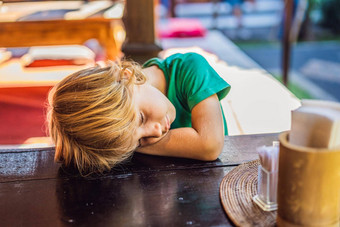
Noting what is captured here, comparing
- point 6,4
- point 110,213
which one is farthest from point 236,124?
point 6,4

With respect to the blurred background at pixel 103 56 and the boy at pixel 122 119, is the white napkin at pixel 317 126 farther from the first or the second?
the blurred background at pixel 103 56

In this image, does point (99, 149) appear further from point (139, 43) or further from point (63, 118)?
point (139, 43)

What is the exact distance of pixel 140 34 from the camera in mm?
3104

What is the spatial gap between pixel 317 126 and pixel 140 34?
8.37 feet

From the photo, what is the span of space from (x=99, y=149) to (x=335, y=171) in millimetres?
563

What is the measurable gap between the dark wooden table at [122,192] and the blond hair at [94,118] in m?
0.05

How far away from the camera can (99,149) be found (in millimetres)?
1027

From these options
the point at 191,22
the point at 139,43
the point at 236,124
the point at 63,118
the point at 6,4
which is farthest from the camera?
the point at 191,22

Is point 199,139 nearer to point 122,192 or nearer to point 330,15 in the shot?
point 122,192

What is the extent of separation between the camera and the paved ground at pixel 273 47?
5.95 metres

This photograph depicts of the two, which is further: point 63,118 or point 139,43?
point 139,43

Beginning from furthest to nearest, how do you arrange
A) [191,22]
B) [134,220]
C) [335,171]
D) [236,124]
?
A: [191,22] < [236,124] < [134,220] < [335,171]

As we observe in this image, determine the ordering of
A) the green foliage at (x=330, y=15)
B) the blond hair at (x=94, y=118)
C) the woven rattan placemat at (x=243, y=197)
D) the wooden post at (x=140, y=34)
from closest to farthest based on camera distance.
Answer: the woven rattan placemat at (x=243, y=197) < the blond hair at (x=94, y=118) < the wooden post at (x=140, y=34) < the green foliage at (x=330, y=15)

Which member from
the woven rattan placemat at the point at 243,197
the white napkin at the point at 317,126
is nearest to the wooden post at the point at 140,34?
the woven rattan placemat at the point at 243,197
